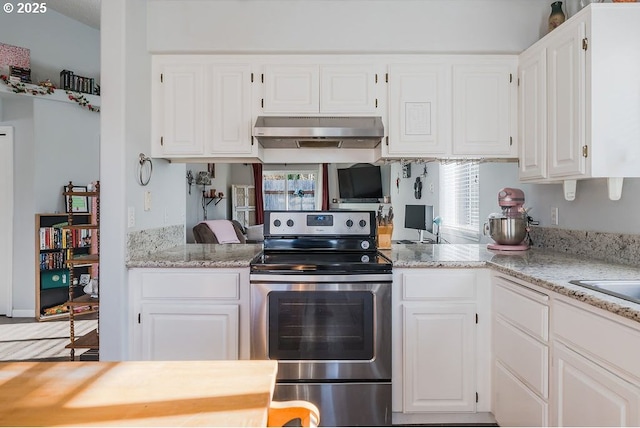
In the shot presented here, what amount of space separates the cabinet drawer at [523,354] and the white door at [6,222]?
4987 millimetres

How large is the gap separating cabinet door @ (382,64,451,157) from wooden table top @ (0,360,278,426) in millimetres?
1947

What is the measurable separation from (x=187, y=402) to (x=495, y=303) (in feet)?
5.93

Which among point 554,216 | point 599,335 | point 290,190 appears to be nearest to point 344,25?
point 290,190

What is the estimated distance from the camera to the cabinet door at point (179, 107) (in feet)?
8.29

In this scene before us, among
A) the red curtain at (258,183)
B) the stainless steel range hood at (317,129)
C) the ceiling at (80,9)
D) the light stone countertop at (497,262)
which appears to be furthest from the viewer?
the ceiling at (80,9)

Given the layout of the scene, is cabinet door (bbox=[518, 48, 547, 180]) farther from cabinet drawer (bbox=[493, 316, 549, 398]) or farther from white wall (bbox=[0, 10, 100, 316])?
white wall (bbox=[0, 10, 100, 316])

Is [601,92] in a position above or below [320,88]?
below

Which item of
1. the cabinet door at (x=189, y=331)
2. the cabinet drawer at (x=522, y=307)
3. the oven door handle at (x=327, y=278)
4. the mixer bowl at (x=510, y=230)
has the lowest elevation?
the cabinet door at (x=189, y=331)

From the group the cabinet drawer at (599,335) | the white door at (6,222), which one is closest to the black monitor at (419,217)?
the cabinet drawer at (599,335)

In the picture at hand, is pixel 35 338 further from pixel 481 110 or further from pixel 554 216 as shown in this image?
pixel 554 216

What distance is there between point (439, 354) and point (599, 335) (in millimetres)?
967

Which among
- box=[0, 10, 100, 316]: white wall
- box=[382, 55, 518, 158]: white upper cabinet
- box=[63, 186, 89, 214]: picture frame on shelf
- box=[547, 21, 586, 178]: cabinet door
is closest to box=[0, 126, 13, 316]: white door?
box=[0, 10, 100, 316]: white wall

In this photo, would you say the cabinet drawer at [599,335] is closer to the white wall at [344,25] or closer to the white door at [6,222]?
the white wall at [344,25]

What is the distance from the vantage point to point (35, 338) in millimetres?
3680
